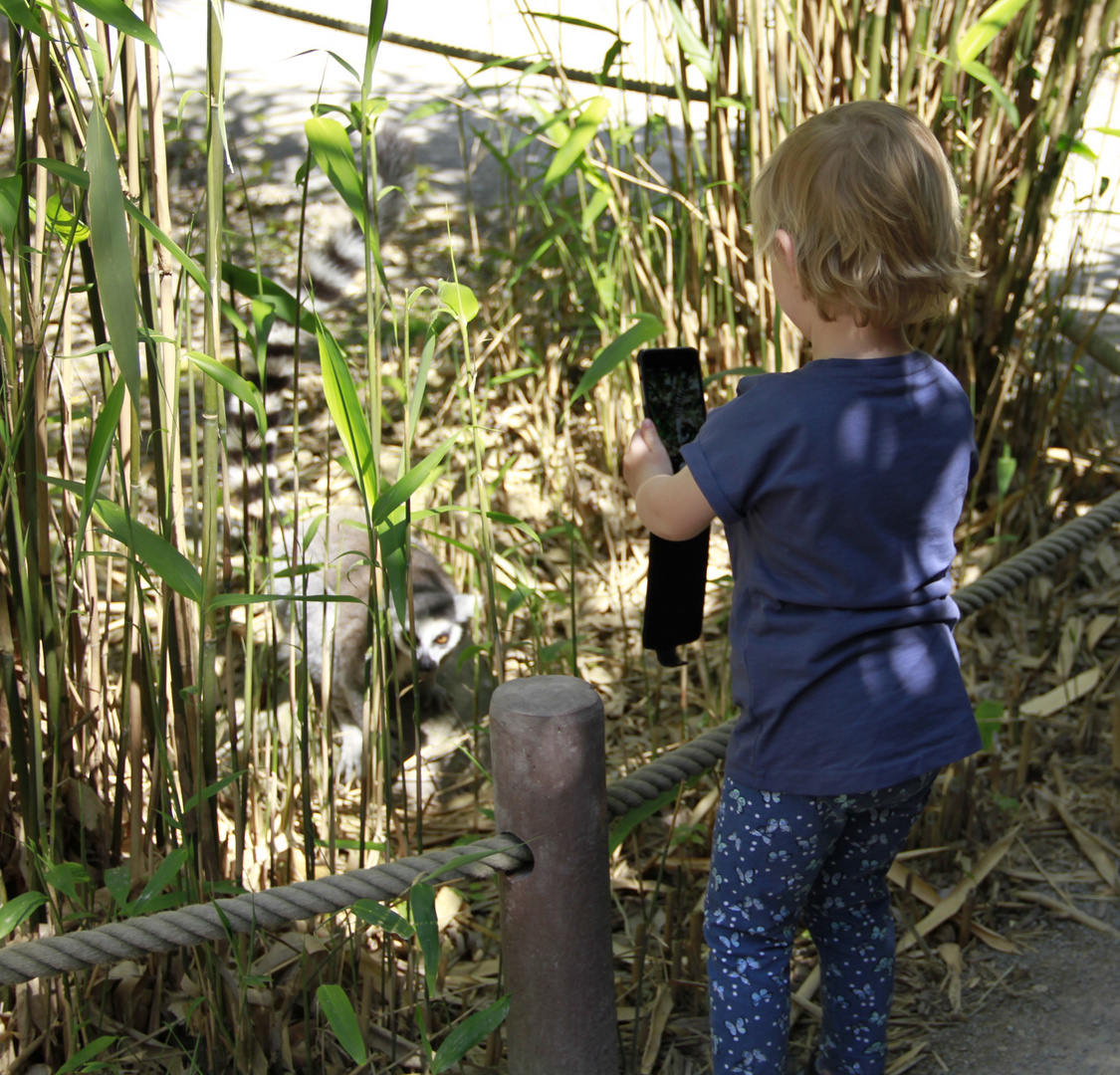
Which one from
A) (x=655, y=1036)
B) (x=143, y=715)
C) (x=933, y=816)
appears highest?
(x=143, y=715)

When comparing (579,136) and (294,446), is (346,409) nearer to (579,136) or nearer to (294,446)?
(294,446)

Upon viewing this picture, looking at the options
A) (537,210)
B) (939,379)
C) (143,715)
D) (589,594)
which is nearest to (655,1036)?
(143,715)

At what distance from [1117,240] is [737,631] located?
3562 mm

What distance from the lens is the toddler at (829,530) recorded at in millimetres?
988

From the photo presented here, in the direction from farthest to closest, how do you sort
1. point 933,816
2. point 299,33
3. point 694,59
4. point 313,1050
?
1. point 299,33
2. point 694,59
3. point 933,816
4. point 313,1050

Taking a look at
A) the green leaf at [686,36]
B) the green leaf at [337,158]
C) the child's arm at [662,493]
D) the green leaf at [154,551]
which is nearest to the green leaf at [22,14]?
the green leaf at [337,158]

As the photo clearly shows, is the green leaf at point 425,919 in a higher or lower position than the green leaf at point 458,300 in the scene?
lower

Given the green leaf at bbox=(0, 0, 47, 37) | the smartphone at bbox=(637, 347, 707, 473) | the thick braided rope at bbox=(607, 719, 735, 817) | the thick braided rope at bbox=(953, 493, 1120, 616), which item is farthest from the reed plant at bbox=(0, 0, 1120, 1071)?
the thick braided rope at bbox=(953, 493, 1120, 616)

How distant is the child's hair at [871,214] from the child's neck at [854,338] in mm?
11

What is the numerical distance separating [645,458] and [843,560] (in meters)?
0.22

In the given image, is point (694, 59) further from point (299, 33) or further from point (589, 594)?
point (299, 33)

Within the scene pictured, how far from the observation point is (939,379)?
1062 mm

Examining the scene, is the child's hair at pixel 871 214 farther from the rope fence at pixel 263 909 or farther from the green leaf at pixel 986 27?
the green leaf at pixel 986 27

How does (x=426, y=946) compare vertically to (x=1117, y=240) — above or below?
below
